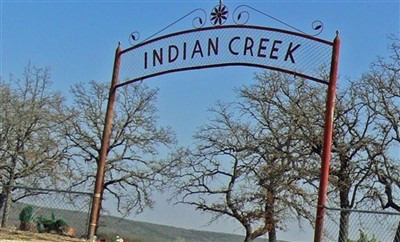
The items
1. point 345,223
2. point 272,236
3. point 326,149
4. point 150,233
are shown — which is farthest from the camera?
point 150,233

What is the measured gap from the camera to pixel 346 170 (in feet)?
66.9

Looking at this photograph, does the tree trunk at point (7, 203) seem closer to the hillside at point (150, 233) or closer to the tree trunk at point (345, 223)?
the hillside at point (150, 233)

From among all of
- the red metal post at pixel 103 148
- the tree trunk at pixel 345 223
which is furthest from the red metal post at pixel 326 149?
the red metal post at pixel 103 148

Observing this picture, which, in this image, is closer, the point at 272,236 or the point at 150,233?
the point at 272,236

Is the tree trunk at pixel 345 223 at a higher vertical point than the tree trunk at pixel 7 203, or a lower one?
lower

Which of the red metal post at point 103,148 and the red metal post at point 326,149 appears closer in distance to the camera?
the red metal post at point 326,149

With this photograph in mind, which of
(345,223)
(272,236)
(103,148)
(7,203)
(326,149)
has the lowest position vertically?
(345,223)

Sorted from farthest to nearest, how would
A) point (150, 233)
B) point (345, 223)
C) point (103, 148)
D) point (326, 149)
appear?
point (150, 233) < point (103, 148) < point (345, 223) < point (326, 149)

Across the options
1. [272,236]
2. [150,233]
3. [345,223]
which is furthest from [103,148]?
[150,233]

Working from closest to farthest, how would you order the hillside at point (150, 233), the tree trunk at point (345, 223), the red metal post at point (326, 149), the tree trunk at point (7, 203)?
1. the red metal post at point (326, 149)
2. the tree trunk at point (345, 223)
3. the tree trunk at point (7, 203)
4. the hillside at point (150, 233)

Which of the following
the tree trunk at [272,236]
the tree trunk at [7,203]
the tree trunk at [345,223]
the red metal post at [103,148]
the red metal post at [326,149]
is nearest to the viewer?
the red metal post at [326,149]

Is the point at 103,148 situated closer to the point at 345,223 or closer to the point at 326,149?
the point at 326,149

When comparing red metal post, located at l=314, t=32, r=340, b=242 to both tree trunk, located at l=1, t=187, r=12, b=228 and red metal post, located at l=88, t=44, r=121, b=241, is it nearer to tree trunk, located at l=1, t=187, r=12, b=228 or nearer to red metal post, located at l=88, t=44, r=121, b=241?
red metal post, located at l=88, t=44, r=121, b=241

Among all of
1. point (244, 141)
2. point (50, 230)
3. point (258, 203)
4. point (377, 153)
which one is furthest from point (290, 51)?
point (244, 141)
